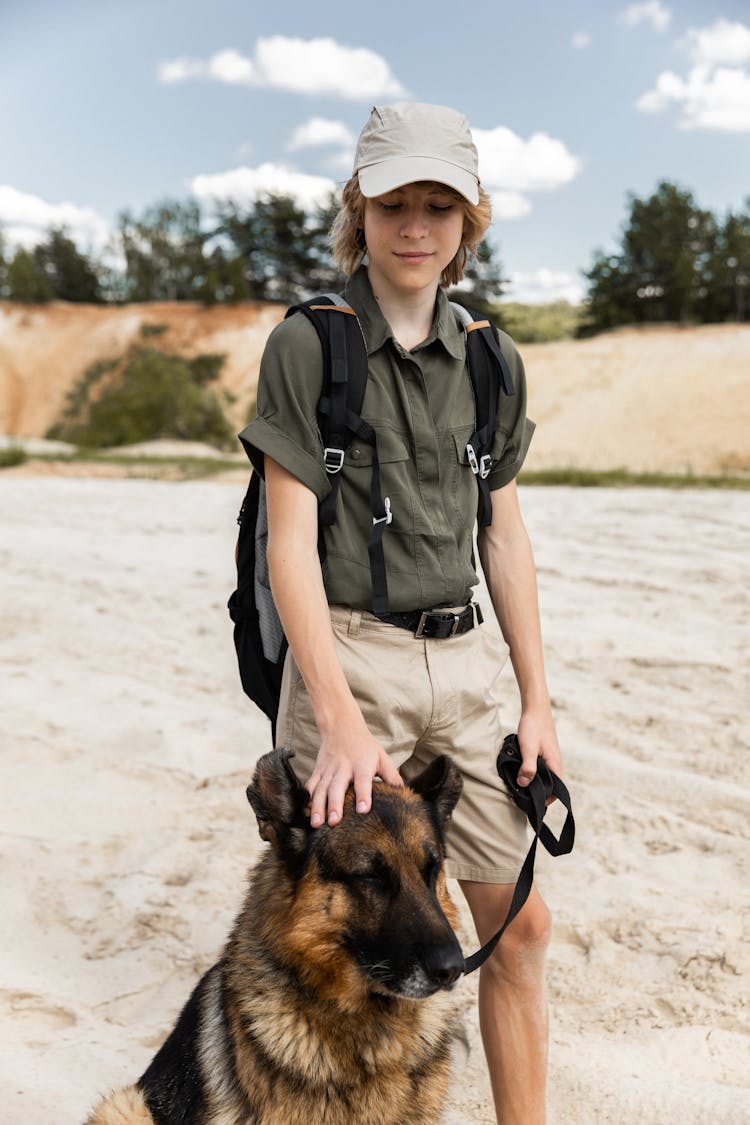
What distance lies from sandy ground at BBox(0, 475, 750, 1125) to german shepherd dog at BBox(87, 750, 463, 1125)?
2.64ft

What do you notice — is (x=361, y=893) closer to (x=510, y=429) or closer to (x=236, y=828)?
(x=510, y=429)

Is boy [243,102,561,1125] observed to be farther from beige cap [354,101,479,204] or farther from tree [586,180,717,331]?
tree [586,180,717,331]

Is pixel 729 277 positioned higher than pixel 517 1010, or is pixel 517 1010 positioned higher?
pixel 729 277

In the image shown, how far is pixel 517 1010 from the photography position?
106 inches

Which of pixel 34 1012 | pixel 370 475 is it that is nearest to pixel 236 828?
pixel 34 1012

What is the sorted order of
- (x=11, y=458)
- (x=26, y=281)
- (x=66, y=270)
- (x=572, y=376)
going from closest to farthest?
(x=11, y=458) < (x=572, y=376) < (x=26, y=281) < (x=66, y=270)

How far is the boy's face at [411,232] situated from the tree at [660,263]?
38852 mm

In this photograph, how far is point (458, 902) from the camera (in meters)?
4.41

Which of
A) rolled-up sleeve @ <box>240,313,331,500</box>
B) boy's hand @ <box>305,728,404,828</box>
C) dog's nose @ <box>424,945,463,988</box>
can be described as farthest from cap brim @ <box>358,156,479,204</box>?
dog's nose @ <box>424,945,463,988</box>

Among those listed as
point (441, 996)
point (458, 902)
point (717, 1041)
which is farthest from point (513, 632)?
point (458, 902)

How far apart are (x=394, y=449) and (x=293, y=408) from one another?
0.28 metres

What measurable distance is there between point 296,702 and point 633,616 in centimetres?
560

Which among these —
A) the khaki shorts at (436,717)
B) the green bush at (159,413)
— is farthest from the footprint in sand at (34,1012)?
the green bush at (159,413)

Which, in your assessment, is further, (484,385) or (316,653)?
(484,385)
